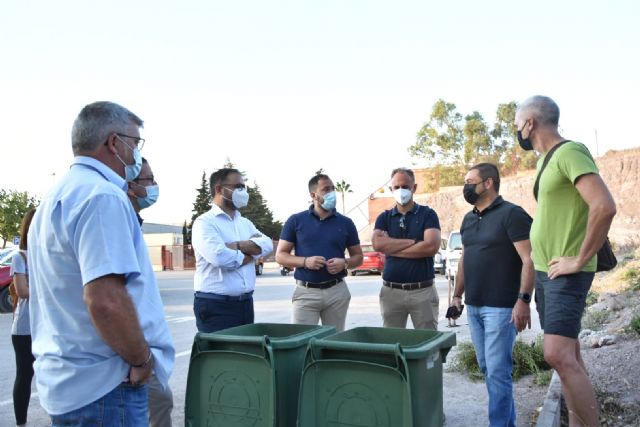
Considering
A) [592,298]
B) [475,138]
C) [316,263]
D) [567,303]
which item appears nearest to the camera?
[567,303]

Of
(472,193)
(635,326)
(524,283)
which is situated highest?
(472,193)

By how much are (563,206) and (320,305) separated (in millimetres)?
2497

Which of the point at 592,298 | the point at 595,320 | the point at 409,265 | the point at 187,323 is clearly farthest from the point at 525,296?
the point at 592,298

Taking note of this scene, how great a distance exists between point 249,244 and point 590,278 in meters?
2.76

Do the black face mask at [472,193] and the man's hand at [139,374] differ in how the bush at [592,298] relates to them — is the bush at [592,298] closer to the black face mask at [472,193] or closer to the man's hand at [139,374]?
the black face mask at [472,193]

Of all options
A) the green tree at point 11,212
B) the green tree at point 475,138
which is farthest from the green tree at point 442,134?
the green tree at point 11,212

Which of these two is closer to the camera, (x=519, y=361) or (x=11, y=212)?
(x=519, y=361)

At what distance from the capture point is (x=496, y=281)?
14.3 ft

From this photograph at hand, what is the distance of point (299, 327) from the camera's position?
384 cm

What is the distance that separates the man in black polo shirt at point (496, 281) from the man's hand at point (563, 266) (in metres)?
0.68

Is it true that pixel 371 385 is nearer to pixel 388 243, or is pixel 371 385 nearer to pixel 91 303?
pixel 91 303

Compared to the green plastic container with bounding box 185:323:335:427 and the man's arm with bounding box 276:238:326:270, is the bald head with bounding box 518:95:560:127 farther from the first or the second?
the man's arm with bounding box 276:238:326:270

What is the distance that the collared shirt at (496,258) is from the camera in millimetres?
4344

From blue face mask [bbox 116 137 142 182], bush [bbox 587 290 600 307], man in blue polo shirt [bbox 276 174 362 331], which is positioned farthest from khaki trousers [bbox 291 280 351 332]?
bush [bbox 587 290 600 307]
